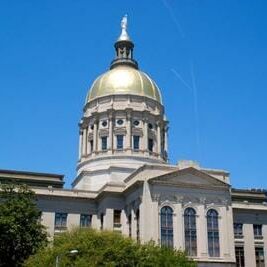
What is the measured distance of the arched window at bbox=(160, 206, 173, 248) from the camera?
65625mm

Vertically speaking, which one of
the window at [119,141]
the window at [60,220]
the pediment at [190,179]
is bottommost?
the window at [60,220]

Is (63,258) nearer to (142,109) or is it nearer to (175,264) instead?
(175,264)

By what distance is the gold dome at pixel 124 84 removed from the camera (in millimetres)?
92750

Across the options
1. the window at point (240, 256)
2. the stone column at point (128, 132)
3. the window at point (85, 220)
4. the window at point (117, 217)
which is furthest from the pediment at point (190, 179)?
the stone column at point (128, 132)

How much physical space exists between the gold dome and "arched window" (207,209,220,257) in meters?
30.7

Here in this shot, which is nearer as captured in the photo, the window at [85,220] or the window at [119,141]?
the window at [85,220]

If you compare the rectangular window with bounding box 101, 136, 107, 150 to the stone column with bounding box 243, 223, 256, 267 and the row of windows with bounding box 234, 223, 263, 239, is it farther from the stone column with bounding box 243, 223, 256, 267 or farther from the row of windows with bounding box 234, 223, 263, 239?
the stone column with bounding box 243, 223, 256, 267

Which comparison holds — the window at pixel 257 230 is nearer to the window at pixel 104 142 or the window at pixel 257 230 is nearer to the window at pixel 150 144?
the window at pixel 150 144

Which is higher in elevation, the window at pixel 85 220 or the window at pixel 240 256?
the window at pixel 85 220

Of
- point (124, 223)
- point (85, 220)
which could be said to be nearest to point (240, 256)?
point (124, 223)

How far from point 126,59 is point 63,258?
57800 millimetres

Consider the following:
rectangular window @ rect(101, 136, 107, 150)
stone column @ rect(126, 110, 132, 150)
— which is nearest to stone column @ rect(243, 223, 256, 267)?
stone column @ rect(126, 110, 132, 150)

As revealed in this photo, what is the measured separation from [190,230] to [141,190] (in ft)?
26.3

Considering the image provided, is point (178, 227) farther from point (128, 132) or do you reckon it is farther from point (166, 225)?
point (128, 132)
